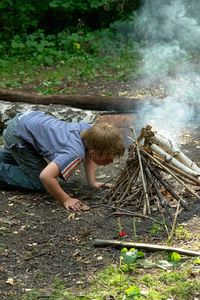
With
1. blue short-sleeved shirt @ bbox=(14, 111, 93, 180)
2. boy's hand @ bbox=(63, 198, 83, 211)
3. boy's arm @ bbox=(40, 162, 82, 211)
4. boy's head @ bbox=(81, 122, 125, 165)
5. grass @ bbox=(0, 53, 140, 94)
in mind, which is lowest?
grass @ bbox=(0, 53, 140, 94)

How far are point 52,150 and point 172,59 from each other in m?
6.16

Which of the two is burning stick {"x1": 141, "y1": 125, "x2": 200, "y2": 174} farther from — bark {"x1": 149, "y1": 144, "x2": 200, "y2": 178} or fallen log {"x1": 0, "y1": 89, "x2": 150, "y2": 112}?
fallen log {"x1": 0, "y1": 89, "x2": 150, "y2": 112}

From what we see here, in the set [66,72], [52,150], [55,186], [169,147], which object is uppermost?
[169,147]

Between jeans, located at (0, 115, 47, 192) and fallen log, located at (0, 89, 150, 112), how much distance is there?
7.52ft

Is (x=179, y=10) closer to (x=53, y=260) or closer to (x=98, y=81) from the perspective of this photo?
(x=98, y=81)

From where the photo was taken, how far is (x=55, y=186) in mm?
3596

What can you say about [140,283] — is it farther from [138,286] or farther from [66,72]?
[66,72]

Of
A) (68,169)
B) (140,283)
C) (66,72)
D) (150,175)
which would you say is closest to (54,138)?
(68,169)

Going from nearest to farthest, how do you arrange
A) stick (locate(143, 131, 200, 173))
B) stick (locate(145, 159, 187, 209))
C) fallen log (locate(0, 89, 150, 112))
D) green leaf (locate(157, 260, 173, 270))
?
1. green leaf (locate(157, 260, 173, 270))
2. stick (locate(145, 159, 187, 209))
3. stick (locate(143, 131, 200, 173))
4. fallen log (locate(0, 89, 150, 112))

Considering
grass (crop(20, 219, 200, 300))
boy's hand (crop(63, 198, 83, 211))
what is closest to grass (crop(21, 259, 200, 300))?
grass (crop(20, 219, 200, 300))

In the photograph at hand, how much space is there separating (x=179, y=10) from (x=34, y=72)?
4136mm

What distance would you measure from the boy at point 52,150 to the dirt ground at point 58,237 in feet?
0.50

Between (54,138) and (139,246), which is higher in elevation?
(54,138)

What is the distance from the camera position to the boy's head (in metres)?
3.48
